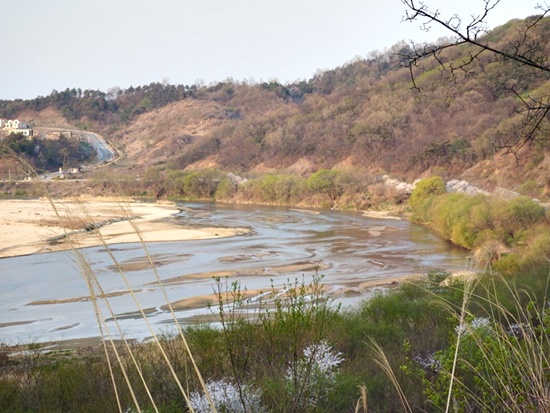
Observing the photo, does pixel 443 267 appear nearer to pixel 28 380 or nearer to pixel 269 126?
pixel 28 380

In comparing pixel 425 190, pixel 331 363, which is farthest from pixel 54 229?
pixel 425 190

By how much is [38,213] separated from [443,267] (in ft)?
81.8

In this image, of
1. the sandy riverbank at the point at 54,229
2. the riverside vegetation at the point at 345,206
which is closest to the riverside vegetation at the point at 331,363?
the riverside vegetation at the point at 345,206

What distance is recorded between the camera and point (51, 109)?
12262 cm

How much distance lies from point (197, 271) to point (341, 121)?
5552 cm

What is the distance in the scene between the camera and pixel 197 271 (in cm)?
2145

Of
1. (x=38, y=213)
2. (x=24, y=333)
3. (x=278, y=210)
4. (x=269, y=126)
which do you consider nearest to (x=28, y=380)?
(x=24, y=333)

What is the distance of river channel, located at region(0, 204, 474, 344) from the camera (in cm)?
1503

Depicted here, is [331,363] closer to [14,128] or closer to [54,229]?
[54,229]

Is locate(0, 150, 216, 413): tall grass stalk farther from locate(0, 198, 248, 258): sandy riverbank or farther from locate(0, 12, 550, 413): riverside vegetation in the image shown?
locate(0, 198, 248, 258): sandy riverbank

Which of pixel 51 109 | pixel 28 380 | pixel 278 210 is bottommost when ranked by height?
pixel 278 210

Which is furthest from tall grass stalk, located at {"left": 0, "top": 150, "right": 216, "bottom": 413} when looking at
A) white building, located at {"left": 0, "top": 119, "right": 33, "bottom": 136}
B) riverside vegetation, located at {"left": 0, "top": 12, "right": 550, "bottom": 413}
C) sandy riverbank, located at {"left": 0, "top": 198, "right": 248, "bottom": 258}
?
white building, located at {"left": 0, "top": 119, "right": 33, "bottom": 136}

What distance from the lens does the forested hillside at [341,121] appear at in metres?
49.5

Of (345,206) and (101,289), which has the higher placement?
(101,289)
